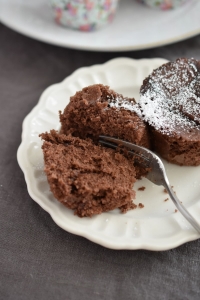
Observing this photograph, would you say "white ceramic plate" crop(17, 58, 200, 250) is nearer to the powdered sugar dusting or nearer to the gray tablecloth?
the gray tablecloth

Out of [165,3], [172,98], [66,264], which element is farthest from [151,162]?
[165,3]

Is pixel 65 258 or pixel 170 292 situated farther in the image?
pixel 65 258

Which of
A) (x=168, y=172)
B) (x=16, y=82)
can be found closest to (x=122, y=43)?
(x=16, y=82)

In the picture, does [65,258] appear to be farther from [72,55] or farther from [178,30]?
[178,30]

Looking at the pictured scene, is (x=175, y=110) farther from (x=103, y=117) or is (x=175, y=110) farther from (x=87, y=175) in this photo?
(x=87, y=175)

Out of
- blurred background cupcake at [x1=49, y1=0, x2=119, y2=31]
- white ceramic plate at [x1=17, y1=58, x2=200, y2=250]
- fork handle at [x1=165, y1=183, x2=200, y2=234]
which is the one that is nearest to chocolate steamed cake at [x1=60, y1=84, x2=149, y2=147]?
white ceramic plate at [x1=17, y1=58, x2=200, y2=250]

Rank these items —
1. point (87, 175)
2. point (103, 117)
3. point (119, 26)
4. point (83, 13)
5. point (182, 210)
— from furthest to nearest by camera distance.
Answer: point (119, 26) → point (83, 13) → point (103, 117) → point (87, 175) → point (182, 210)
